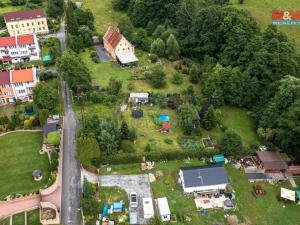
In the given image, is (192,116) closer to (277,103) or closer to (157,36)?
(277,103)

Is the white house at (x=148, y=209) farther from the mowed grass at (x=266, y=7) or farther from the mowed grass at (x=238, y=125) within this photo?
the mowed grass at (x=266, y=7)

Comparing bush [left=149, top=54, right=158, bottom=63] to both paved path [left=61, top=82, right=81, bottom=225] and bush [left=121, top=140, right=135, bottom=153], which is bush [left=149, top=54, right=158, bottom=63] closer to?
paved path [left=61, top=82, right=81, bottom=225]

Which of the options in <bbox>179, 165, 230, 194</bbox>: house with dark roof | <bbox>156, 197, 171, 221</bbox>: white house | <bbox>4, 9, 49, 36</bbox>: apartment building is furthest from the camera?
<bbox>4, 9, 49, 36</bbox>: apartment building

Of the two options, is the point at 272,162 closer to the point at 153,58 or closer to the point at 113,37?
the point at 153,58

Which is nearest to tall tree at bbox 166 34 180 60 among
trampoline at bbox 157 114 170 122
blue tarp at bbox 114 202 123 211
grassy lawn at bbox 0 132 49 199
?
trampoline at bbox 157 114 170 122

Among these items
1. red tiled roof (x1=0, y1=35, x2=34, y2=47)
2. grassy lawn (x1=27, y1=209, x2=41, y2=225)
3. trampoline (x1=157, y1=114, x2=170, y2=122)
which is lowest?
grassy lawn (x1=27, y1=209, x2=41, y2=225)

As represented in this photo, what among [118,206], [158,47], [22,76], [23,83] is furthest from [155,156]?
[158,47]
